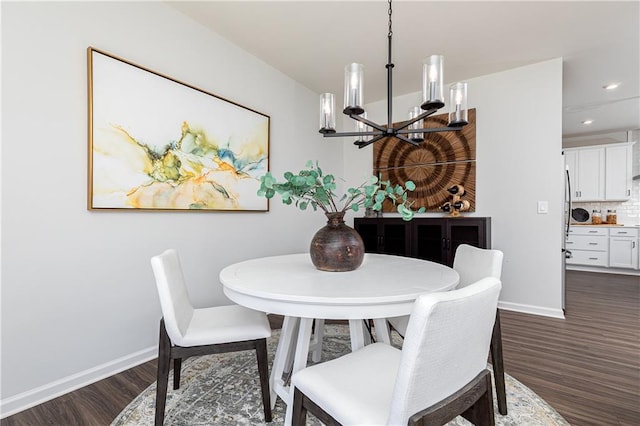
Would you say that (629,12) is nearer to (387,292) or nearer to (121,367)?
(387,292)

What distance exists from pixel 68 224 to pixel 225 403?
4.30 feet

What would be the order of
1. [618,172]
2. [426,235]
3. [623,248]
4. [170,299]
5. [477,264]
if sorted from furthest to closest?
[618,172], [623,248], [426,235], [477,264], [170,299]

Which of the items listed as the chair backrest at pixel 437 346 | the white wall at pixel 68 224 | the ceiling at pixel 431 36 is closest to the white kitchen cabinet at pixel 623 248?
the ceiling at pixel 431 36

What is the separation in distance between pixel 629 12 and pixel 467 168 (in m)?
1.69

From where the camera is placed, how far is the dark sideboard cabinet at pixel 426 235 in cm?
323

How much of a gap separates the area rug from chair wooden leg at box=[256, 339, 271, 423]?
0.08m

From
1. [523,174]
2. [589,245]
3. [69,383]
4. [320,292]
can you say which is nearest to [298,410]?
[320,292]

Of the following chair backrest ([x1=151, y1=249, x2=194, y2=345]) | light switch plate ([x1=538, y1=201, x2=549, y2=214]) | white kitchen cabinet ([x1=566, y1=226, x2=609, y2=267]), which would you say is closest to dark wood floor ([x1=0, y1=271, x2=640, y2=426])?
chair backrest ([x1=151, y1=249, x2=194, y2=345])

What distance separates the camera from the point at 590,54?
297 centimetres

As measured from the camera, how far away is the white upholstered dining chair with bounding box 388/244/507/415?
1.54 metres

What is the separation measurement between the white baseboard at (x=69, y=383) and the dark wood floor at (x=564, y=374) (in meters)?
0.04

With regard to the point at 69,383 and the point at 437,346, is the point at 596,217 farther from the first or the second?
the point at 69,383

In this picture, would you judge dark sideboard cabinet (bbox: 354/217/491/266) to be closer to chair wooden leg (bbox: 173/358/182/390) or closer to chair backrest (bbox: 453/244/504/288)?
chair backrest (bbox: 453/244/504/288)

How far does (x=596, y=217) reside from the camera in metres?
5.64
